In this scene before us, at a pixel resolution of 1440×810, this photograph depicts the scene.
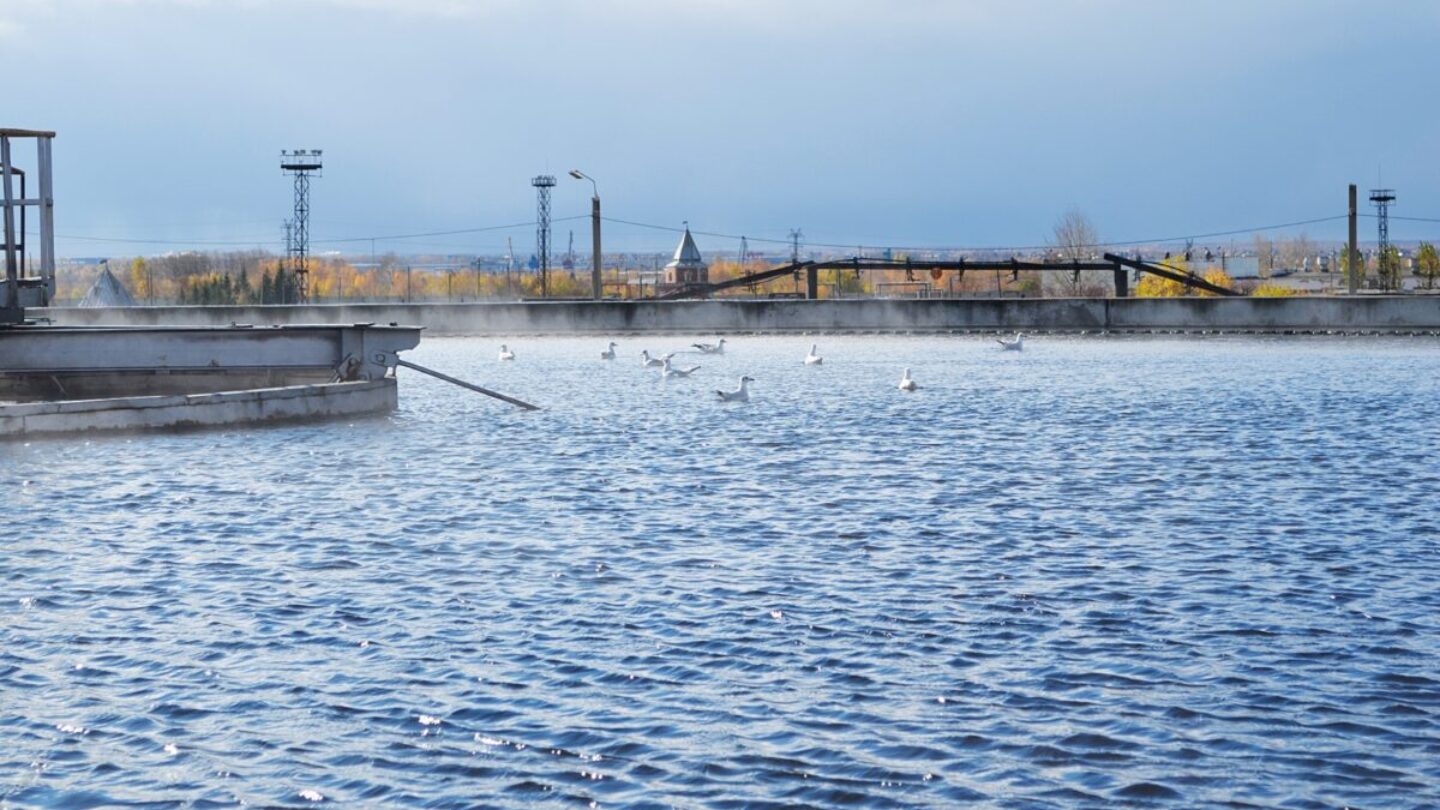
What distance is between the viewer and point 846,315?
60.9m

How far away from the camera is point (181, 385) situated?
31.5 meters

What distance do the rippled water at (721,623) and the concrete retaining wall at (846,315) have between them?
31.8 m

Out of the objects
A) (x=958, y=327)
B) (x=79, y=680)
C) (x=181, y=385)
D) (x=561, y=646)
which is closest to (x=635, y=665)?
(x=561, y=646)

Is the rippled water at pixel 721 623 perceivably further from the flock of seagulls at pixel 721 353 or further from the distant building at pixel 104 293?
the distant building at pixel 104 293

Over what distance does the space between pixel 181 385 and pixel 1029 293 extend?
377ft

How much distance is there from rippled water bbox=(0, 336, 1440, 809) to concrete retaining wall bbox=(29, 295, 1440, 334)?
104 ft

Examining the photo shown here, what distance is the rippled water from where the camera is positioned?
9188mm

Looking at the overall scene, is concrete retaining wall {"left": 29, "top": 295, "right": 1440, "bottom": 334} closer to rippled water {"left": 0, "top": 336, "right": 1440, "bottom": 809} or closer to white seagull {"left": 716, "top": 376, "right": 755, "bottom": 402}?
white seagull {"left": 716, "top": 376, "right": 755, "bottom": 402}

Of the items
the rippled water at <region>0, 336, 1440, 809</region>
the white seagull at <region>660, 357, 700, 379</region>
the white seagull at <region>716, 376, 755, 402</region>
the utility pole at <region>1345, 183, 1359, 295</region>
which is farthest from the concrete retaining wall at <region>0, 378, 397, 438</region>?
the utility pole at <region>1345, 183, 1359, 295</region>

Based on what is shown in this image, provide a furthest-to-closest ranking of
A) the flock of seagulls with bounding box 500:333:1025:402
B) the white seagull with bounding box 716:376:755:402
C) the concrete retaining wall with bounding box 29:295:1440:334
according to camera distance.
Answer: the concrete retaining wall with bounding box 29:295:1440:334
the flock of seagulls with bounding box 500:333:1025:402
the white seagull with bounding box 716:376:755:402

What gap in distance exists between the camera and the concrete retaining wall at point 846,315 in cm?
5638

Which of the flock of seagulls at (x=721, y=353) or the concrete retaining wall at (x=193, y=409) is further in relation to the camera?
the flock of seagulls at (x=721, y=353)

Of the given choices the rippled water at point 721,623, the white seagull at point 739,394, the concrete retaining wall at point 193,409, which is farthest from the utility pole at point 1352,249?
the concrete retaining wall at point 193,409

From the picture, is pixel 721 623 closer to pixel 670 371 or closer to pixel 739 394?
pixel 739 394
